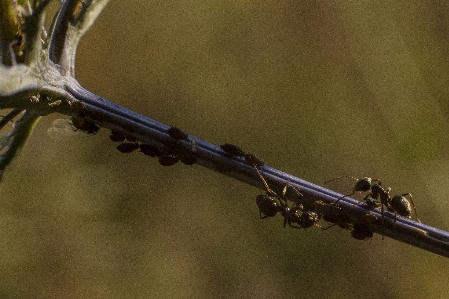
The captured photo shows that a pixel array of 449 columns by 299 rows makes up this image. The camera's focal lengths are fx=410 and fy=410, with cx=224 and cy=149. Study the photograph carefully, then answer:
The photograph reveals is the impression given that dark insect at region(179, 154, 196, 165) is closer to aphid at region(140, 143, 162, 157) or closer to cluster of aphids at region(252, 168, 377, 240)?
aphid at region(140, 143, 162, 157)

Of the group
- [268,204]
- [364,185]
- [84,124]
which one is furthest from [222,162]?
[364,185]

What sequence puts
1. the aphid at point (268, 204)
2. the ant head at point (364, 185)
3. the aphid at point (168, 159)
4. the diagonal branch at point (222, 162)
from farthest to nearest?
1. the ant head at point (364, 185)
2. the aphid at point (268, 204)
3. the aphid at point (168, 159)
4. the diagonal branch at point (222, 162)

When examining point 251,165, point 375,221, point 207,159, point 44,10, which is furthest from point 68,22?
point 375,221

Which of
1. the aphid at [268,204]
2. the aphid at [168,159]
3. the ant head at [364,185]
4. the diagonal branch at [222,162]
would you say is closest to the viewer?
the diagonal branch at [222,162]

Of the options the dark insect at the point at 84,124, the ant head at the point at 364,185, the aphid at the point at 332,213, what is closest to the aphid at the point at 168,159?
the dark insect at the point at 84,124

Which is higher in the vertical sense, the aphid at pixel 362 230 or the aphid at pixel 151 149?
the aphid at pixel 362 230

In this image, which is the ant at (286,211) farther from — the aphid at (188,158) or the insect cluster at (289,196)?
the aphid at (188,158)
